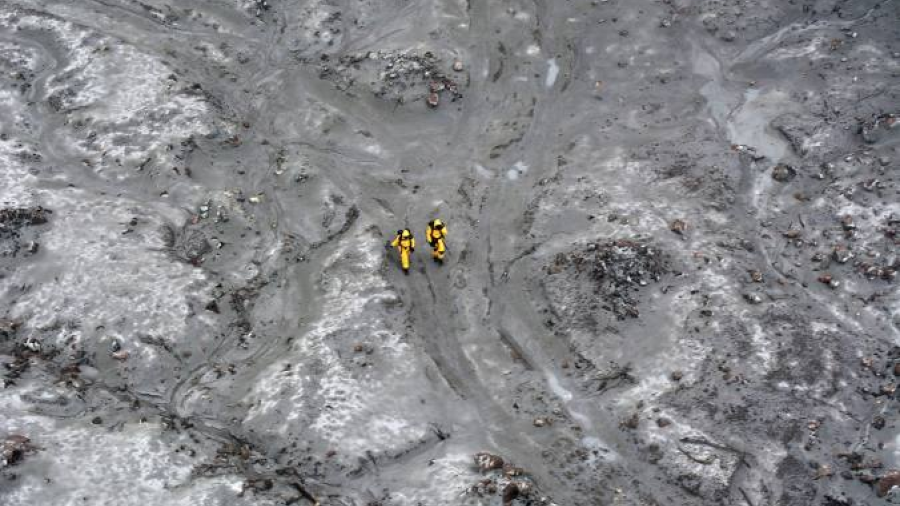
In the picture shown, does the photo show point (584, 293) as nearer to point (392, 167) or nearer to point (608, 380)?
point (608, 380)

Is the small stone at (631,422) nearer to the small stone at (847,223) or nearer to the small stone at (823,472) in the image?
the small stone at (823,472)

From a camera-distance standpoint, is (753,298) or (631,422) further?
(753,298)

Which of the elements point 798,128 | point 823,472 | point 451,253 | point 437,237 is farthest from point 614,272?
point 798,128

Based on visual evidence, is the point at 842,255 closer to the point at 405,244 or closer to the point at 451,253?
the point at 451,253

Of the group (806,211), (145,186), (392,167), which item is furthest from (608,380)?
(145,186)

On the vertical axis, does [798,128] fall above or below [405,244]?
above

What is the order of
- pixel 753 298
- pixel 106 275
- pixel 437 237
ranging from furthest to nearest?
pixel 437 237, pixel 106 275, pixel 753 298

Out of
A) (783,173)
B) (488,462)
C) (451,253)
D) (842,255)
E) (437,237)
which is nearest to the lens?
(488,462)

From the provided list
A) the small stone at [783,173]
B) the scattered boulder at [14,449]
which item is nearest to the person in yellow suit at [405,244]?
the scattered boulder at [14,449]
